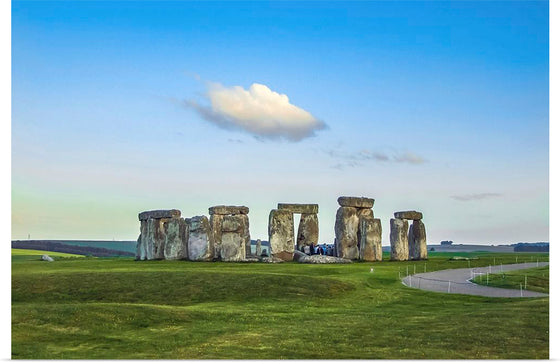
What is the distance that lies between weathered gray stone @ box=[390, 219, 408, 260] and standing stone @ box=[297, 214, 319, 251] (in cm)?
611

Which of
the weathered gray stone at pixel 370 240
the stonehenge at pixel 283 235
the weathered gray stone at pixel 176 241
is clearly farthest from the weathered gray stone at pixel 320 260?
the weathered gray stone at pixel 176 241

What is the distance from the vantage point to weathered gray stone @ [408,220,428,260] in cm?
5050

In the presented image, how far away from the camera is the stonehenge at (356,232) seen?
157 feet

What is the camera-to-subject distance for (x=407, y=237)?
50.1 m

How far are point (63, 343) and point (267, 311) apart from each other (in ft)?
27.0

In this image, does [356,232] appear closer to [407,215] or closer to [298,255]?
[407,215]

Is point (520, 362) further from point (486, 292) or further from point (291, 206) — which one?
point (291, 206)

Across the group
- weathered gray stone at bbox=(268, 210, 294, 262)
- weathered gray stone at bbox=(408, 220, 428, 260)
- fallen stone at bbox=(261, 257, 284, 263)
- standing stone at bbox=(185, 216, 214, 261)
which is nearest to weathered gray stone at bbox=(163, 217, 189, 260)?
standing stone at bbox=(185, 216, 214, 261)

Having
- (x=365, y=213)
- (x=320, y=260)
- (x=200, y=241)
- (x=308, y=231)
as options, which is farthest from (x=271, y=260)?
(x=365, y=213)

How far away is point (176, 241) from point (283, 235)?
793 centimetres

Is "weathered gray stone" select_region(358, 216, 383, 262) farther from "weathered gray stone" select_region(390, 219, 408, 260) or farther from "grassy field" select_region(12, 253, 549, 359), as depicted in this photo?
"grassy field" select_region(12, 253, 549, 359)

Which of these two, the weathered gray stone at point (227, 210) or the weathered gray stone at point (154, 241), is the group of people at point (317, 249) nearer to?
the weathered gray stone at point (227, 210)

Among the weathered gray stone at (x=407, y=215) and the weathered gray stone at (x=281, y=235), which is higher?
the weathered gray stone at (x=407, y=215)
